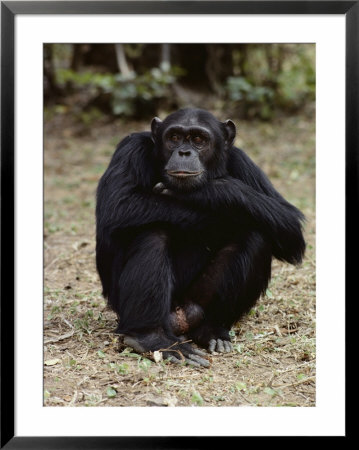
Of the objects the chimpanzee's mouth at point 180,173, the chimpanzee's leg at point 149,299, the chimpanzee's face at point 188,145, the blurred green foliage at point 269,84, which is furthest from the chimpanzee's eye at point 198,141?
the blurred green foliage at point 269,84

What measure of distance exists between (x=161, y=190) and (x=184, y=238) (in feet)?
1.24

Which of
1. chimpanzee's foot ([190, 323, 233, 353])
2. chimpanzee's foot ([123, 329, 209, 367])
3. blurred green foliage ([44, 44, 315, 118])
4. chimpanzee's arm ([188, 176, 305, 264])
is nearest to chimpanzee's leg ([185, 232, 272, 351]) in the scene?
chimpanzee's foot ([190, 323, 233, 353])

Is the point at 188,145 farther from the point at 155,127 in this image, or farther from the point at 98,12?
the point at 98,12

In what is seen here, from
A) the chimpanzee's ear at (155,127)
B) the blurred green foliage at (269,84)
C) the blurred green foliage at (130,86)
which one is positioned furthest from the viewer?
the blurred green foliage at (130,86)

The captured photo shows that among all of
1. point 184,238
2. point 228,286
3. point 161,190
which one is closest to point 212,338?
point 228,286

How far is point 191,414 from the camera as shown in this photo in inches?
133

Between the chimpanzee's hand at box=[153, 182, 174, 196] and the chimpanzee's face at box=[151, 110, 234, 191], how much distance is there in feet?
0.14

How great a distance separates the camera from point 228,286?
4.50 metres

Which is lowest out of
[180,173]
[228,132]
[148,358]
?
[148,358]

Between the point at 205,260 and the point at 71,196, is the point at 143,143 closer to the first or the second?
the point at 205,260

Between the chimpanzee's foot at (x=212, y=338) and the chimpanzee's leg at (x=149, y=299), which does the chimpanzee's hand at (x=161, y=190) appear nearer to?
the chimpanzee's leg at (x=149, y=299)

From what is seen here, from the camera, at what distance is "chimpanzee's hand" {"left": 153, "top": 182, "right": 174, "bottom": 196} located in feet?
14.5

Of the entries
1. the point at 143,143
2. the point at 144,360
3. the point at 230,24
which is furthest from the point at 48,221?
the point at 230,24

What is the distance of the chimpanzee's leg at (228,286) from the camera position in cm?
450
